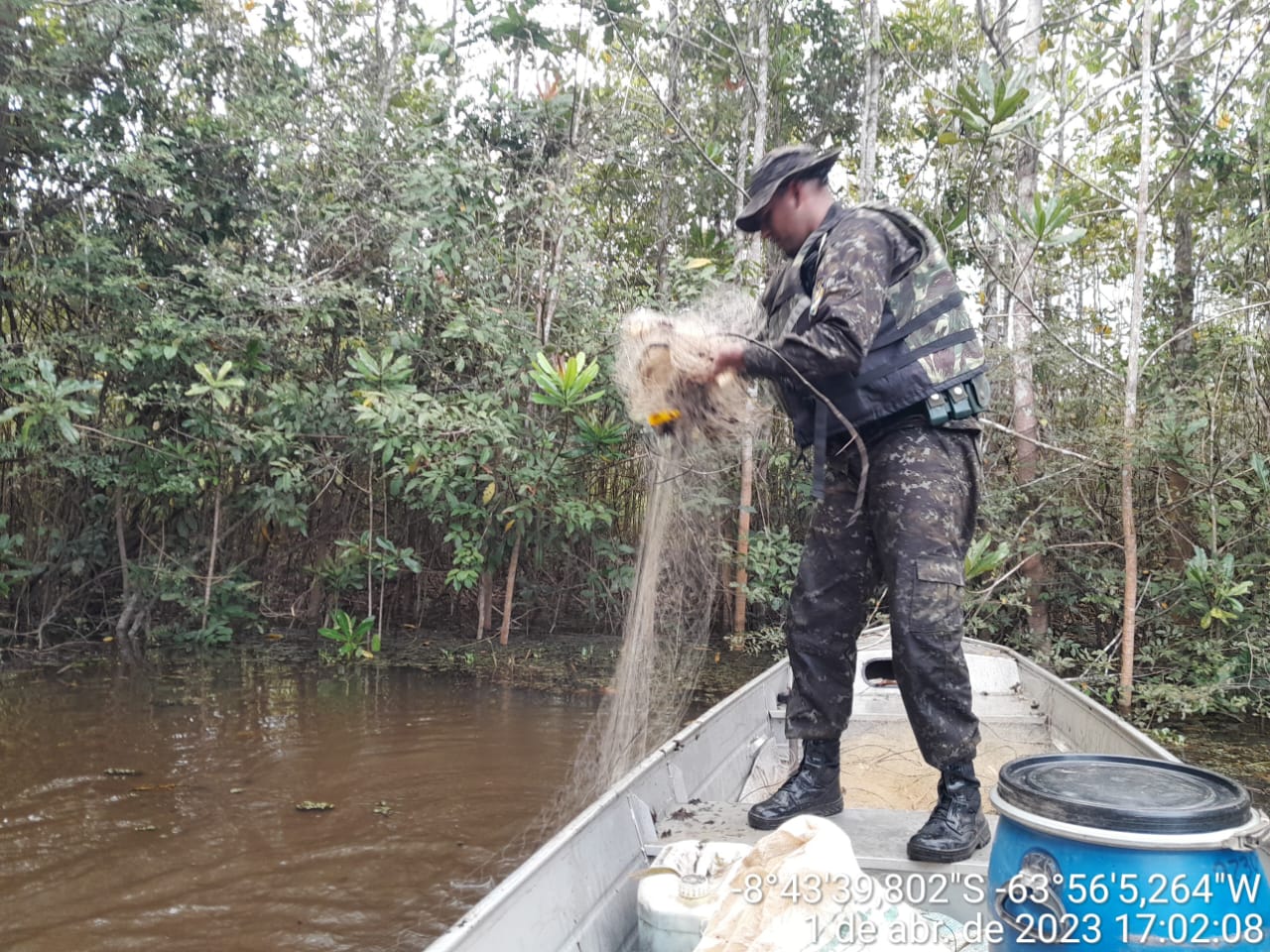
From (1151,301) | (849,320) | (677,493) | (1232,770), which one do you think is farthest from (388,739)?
(1151,301)

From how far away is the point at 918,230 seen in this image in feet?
7.46

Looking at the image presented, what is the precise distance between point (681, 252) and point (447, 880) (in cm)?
637

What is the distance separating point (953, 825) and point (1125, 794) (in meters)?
0.63

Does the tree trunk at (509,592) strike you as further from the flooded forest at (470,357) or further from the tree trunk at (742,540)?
the tree trunk at (742,540)

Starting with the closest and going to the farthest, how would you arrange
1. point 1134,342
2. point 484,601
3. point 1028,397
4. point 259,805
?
point 259,805, point 1134,342, point 1028,397, point 484,601

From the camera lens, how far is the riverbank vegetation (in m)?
6.21

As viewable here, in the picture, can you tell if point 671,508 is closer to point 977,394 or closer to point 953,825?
point 977,394

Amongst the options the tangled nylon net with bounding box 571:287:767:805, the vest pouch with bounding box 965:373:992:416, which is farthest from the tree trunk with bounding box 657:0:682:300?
the vest pouch with bounding box 965:373:992:416

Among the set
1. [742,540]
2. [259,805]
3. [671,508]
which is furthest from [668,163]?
[259,805]

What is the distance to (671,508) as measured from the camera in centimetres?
329

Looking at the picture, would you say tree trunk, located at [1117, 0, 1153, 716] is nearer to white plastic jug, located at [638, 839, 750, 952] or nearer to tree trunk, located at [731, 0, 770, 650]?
tree trunk, located at [731, 0, 770, 650]

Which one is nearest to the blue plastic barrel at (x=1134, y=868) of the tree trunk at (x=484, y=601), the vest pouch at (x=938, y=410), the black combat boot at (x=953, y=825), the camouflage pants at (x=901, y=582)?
the black combat boot at (x=953, y=825)

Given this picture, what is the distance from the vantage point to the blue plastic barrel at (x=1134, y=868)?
1.35 meters

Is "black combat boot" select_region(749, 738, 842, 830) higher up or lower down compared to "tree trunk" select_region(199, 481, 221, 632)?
lower down
